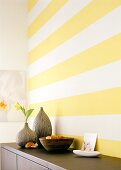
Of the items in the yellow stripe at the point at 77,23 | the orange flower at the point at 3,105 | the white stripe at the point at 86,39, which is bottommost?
the orange flower at the point at 3,105

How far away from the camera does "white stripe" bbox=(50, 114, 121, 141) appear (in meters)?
1.91

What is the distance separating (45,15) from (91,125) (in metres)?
1.42

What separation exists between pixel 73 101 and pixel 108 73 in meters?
0.55

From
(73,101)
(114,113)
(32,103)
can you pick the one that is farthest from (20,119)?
(114,113)

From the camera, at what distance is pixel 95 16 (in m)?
2.15

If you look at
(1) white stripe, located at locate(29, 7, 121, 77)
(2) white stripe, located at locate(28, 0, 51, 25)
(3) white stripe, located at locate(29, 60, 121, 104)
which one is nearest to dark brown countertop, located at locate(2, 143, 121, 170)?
(3) white stripe, located at locate(29, 60, 121, 104)

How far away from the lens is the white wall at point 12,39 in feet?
11.8

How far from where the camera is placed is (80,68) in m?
2.36

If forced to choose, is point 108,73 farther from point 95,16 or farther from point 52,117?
point 52,117

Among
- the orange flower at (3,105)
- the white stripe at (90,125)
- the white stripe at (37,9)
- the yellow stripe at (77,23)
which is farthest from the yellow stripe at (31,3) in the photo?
the white stripe at (90,125)

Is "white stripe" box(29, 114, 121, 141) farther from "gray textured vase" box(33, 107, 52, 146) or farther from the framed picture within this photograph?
the framed picture

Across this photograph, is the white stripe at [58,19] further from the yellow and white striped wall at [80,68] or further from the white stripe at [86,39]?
the white stripe at [86,39]

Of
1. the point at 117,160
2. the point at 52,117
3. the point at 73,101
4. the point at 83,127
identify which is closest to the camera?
the point at 117,160

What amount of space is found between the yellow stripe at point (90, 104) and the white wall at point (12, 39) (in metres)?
0.86
